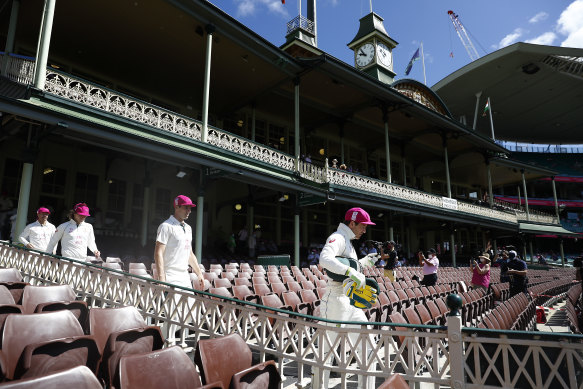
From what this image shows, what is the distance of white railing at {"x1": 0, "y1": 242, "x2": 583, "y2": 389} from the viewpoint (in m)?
2.57

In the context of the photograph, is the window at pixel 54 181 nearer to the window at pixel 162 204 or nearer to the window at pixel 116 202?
the window at pixel 116 202

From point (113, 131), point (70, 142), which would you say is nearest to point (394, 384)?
point (113, 131)

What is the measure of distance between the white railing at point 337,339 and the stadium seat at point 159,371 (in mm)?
980

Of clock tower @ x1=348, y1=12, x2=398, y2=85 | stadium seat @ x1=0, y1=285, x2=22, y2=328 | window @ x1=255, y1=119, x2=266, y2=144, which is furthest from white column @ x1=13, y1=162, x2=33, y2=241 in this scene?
clock tower @ x1=348, y1=12, x2=398, y2=85

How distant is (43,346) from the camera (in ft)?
8.45

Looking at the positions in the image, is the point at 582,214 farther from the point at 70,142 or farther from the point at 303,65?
the point at 70,142

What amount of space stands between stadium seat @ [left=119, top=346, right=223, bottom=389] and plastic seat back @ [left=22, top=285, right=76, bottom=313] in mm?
2534

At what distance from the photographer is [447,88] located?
136 ft

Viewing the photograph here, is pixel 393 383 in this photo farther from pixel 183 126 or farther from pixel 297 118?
pixel 297 118

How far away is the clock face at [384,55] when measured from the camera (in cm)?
2528

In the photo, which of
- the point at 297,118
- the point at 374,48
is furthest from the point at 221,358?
the point at 374,48

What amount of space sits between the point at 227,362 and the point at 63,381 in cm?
118

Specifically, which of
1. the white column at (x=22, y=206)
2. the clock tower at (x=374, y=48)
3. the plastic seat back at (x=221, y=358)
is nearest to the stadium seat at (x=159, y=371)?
the plastic seat back at (x=221, y=358)

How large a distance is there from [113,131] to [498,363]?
9.39 metres
